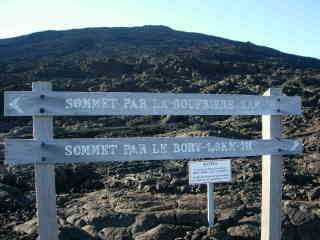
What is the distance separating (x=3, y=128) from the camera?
87.7 feet

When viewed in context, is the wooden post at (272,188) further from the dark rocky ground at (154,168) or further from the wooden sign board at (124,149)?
the dark rocky ground at (154,168)

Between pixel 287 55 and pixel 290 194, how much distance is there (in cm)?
5815

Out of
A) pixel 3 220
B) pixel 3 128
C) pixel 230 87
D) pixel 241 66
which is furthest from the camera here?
pixel 241 66

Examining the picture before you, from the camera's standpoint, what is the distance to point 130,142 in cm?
533

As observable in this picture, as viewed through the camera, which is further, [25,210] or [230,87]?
[230,87]

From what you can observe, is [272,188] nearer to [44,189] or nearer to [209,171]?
[209,171]

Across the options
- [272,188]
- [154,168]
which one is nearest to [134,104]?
[272,188]

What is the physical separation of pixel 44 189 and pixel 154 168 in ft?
34.7

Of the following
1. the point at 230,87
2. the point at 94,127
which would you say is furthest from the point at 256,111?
the point at 230,87

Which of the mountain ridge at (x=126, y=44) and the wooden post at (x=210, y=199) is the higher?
the mountain ridge at (x=126, y=44)

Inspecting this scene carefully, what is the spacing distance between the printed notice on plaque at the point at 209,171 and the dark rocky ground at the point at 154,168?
0.80 metres

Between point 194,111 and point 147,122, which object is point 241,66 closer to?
point 147,122

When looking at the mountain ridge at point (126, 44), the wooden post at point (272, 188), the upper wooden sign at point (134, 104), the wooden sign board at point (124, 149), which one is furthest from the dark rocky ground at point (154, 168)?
the upper wooden sign at point (134, 104)

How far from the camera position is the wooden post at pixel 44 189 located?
5062mm
